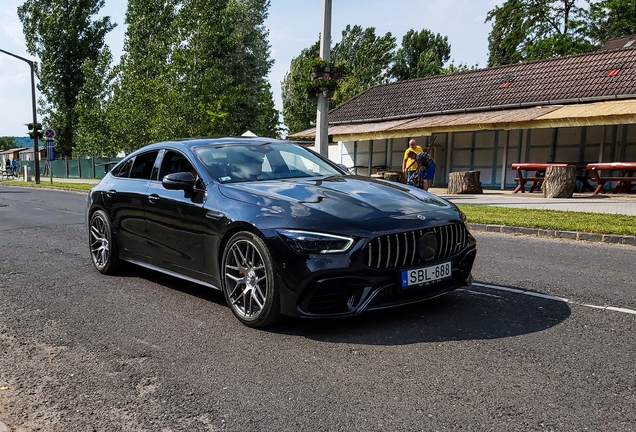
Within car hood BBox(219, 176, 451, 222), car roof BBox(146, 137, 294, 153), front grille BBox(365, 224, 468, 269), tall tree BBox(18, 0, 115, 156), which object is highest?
tall tree BBox(18, 0, 115, 156)

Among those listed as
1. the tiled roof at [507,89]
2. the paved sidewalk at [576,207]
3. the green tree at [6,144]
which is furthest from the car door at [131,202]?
the green tree at [6,144]

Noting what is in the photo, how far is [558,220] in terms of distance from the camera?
1091cm

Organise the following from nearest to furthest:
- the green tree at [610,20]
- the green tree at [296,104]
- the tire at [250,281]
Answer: the tire at [250,281] → the green tree at [610,20] → the green tree at [296,104]

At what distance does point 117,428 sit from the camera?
9.16 ft

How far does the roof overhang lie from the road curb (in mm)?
10195

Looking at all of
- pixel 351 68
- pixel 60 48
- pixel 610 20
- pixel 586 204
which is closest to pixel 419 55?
pixel 351 68

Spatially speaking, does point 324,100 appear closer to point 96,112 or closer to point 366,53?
point 96,112

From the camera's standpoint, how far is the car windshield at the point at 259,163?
200 inches

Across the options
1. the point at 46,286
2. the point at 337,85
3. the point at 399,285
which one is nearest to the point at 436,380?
the point at 399,285

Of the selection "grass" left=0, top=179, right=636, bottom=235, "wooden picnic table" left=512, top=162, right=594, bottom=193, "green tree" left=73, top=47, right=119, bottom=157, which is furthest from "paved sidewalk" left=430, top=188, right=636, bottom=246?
"green tree" left=73, top=47, right=119, bottom=157

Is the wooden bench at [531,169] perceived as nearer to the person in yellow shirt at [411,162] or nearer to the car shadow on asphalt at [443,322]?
the person in yellow shirt at [411,162]

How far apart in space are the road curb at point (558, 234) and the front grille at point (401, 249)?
19.6 feet

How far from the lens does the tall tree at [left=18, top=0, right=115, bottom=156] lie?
5456cm

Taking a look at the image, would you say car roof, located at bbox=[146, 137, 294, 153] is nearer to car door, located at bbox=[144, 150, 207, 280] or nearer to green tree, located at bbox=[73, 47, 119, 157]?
car door, located at bbox=[144, 150, 207, 280]
